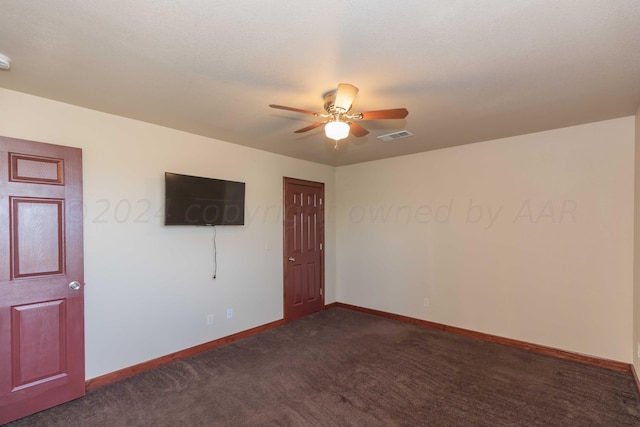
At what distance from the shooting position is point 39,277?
2.48 metres

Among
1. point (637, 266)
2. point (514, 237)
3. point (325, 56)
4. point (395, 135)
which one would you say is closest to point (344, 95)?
point (325, 56)

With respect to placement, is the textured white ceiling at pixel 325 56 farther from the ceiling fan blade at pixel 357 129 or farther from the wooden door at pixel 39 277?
the wooden door at pixel 39 277

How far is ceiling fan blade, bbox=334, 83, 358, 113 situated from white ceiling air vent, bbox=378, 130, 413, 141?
1.43 meters

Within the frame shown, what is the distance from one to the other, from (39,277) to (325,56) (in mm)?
2735

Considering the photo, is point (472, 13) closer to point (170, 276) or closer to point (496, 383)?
point (496, 383)

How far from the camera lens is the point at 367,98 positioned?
8.37ft

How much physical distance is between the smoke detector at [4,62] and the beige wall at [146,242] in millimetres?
603

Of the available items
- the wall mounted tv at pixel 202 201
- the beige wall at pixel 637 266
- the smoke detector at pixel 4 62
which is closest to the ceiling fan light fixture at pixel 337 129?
the wall mounted tv at pixel 202 201

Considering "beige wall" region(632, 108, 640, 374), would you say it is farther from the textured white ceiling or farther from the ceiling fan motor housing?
the ceiling fan motor housing

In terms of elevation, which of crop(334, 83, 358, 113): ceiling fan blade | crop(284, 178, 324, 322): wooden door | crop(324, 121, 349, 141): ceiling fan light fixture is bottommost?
crop(284, 178, 324, 322): wooden door

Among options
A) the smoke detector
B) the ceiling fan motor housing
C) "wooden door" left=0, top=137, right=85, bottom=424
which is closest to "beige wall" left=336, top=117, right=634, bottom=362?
the ceiling fan motor housing

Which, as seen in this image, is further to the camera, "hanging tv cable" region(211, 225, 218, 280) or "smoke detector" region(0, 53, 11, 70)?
"hanging tv cable" region(211, 225, 218, 280)

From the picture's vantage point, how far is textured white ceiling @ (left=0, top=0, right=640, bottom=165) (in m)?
1.52

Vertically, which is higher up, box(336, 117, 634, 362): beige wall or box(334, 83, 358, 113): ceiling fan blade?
box(334, 83, 358, 113): ceiling fan blade
